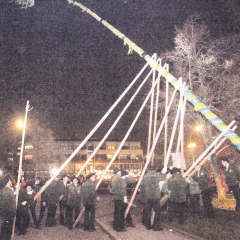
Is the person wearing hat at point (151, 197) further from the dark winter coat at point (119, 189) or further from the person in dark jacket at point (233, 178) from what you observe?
the person in dark jacket at point (233, 178)

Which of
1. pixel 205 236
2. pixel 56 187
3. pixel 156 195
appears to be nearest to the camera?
pixel 205 236

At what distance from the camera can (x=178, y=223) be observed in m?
9.12

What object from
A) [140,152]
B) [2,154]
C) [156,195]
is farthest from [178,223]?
[140,152]

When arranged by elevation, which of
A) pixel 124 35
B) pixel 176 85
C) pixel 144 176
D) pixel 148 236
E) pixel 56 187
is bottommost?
pixel 148 236

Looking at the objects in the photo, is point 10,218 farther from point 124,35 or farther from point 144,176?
point 124,35

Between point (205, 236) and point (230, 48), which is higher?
point (230, 48)

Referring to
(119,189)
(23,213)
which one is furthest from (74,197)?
(119,189)

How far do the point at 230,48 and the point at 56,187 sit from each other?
10326 millimetres

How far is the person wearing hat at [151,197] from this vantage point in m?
8.40

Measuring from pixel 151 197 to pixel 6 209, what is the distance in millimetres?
4127

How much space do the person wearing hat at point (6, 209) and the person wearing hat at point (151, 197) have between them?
384 centimetres

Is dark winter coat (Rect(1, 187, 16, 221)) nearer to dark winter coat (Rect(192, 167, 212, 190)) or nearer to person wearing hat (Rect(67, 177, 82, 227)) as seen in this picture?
person wearing hat (Rect(67, 177, 82, 227))

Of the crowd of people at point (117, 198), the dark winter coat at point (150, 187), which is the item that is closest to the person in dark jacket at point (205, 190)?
the crowd of people at point (117, 198)

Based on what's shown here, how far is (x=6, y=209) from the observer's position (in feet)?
23.9
